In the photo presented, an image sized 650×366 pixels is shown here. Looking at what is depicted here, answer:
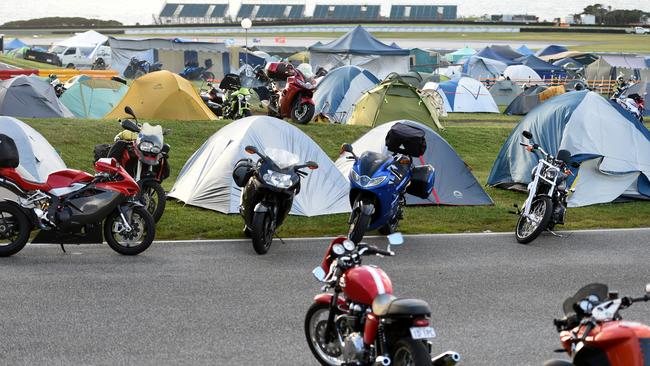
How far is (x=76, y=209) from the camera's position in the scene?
38.1ft

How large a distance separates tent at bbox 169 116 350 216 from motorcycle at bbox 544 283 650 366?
9109 mm

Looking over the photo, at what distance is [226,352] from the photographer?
26.4 ft

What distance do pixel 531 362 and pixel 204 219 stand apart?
7272 mm

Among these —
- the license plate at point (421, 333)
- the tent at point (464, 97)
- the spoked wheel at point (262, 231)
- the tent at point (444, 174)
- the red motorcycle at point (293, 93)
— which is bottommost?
the tent at point (464, 97)

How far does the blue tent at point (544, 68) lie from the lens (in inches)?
2381

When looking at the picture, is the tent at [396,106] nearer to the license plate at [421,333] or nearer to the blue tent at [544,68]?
the license plate at [421,333]

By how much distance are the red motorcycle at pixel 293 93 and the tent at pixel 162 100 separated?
90.2 inches

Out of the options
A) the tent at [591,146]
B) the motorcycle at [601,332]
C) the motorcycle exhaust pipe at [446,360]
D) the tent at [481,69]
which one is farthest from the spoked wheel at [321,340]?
the tent at [481,69]

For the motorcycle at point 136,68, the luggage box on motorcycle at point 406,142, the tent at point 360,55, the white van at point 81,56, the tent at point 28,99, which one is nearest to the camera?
the luggage box on motorcycle at point 406,142

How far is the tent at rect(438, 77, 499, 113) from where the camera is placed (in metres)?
38.2

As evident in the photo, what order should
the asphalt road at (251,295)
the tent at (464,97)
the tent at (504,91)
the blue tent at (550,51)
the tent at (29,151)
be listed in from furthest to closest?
the blue tent at (550,51), the tent at (504,91), the tent at (464,97), the tent at (29,151), the asphalt road at (251,295)

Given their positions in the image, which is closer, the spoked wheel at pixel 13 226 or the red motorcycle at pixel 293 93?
the spoked wheel at pixel 13 226

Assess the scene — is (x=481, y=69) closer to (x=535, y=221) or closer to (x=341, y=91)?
(x=341, y=91)

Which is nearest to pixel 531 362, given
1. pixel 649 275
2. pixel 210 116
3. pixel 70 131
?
pixel 649 275
